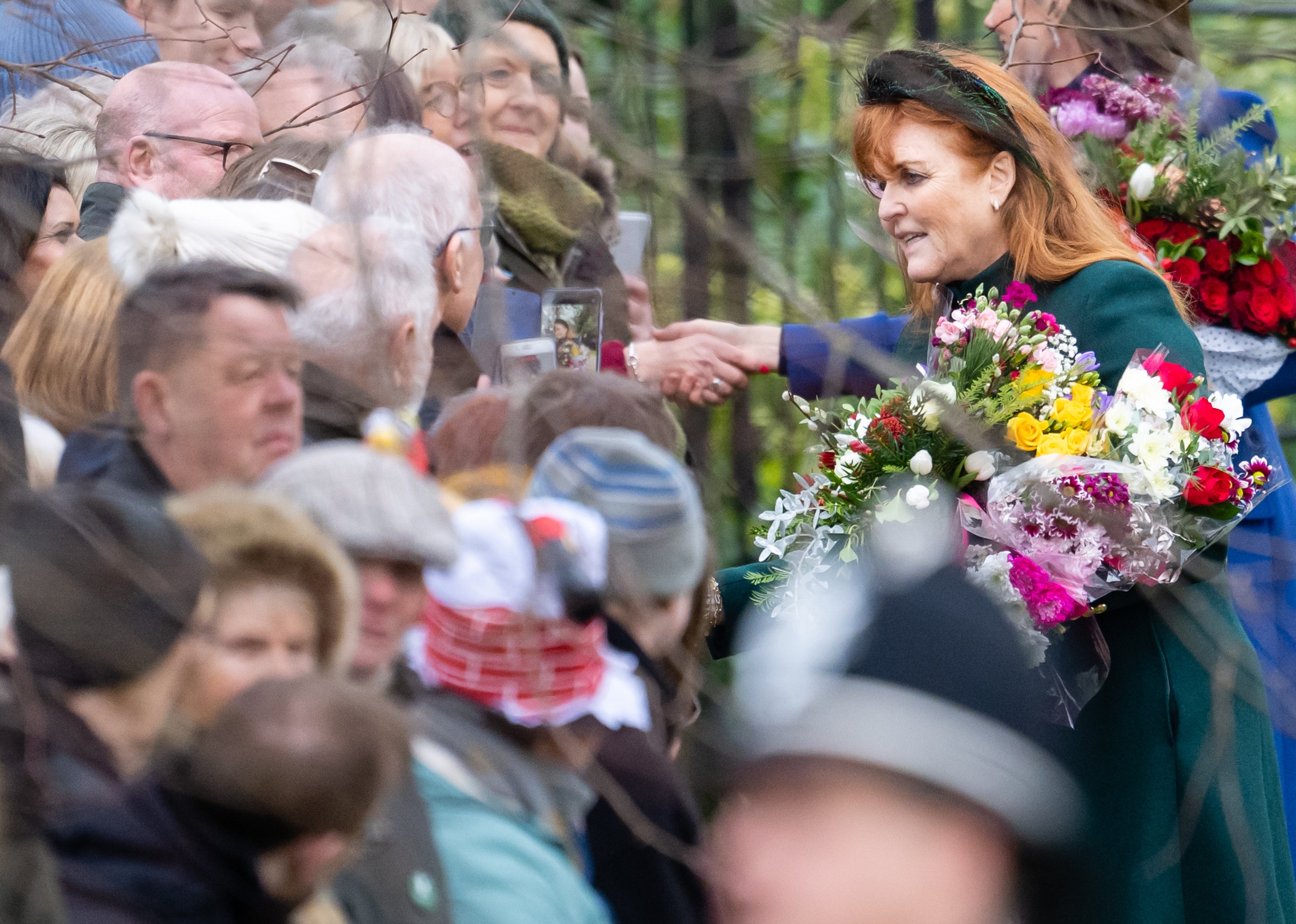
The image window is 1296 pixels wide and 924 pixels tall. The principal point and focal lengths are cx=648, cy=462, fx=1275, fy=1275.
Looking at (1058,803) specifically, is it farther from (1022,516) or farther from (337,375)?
(1022,516)

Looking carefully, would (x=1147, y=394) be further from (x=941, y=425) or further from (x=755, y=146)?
(x=755, y=146)

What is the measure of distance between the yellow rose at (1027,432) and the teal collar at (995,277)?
0.38 m

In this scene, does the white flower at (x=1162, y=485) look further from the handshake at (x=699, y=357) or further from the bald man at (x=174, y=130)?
the bald man at (x=174, y=130)

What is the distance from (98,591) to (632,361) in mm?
1662

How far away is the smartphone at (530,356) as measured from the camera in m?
1.92

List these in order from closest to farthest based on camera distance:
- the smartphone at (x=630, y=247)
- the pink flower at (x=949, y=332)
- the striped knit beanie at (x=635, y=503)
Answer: the striped knit beanie at (x=635, y=503) → the pink flower at (x=949, y=332) → the smartphone at (x=630, y=247)

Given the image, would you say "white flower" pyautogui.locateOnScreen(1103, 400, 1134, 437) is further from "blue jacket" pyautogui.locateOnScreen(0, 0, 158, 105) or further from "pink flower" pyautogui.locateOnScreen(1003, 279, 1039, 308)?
"blue jacket" pyautogui.locateOnScreen(0, 0, 158, 105)

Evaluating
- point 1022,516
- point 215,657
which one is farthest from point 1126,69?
point 215,657

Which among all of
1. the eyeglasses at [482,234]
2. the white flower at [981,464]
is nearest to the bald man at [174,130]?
the eyeglasses at [482,234]

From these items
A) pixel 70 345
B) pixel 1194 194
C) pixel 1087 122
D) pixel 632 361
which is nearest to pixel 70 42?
pixel 70 345

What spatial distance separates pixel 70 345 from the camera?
1.58m

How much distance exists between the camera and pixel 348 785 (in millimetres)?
1100

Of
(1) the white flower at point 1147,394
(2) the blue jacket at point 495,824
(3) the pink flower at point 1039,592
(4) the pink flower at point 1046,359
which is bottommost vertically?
(3) the pink flower at point 1039,592

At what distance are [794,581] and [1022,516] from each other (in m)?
0.40
